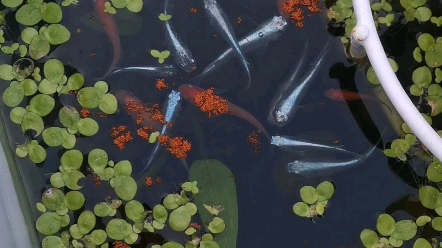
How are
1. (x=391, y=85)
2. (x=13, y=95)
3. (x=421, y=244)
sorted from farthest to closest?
1. (x=13, y=95)
2. (x=421, y=244)
3. (x=391, y=85)

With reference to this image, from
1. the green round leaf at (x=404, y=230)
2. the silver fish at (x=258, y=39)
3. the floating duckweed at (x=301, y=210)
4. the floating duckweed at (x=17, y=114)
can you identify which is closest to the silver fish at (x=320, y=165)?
the floating duckweed at (x=301, y=210)

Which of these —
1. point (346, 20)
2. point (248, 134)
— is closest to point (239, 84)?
point (248, 134)

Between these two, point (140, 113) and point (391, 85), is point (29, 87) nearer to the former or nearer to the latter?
point (140, 113)

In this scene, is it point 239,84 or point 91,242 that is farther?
point 239,84

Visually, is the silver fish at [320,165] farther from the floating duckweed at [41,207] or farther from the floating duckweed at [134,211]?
the floating duckweed at [41,207]

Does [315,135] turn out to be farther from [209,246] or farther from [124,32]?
[124,32]

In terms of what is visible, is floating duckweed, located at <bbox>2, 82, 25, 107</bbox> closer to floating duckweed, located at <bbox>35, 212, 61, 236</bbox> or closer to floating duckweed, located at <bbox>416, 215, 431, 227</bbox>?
floating duckweed, located at <bbox>35, 212, 61, 236</bbox>

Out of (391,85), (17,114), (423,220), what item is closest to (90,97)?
(17,114)
